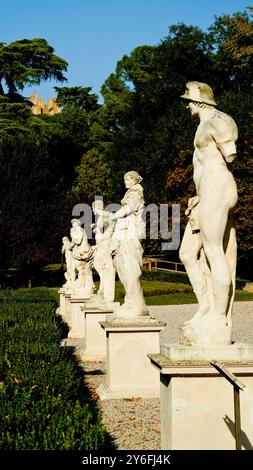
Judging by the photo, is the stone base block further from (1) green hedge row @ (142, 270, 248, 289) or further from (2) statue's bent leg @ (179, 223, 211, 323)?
(1) green hedge row @ (142, 270, 248, 289)

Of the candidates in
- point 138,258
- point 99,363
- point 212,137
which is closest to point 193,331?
point 212,137

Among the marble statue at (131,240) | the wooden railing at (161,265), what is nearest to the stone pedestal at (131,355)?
the marble statue at (131,240)

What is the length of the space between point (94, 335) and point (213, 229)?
27.9 ft

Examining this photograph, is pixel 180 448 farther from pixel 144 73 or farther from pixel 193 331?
pixel 144 73

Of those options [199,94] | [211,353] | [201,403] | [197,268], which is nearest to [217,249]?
[197,268]

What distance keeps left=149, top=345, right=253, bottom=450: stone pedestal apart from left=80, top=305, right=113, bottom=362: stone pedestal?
8243 mm

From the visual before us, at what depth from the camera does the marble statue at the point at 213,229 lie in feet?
18.3

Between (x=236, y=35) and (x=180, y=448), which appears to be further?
(x=236, y=35)

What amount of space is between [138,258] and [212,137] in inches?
178

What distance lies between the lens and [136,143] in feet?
145

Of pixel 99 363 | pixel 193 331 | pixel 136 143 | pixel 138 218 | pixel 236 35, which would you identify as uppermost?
pixel 236 35

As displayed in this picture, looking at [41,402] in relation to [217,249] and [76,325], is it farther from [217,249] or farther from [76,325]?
[76,325]

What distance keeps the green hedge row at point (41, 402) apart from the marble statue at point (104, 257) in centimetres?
340
